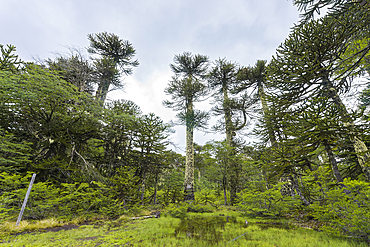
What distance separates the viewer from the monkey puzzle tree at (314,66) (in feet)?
16.7

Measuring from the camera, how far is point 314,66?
514 cm

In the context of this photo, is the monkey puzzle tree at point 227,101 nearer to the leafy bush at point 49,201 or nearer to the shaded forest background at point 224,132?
the shaded forest background at point 224,132

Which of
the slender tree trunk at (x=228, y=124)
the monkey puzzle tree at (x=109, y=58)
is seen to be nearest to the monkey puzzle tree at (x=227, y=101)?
the slender tree trunk at (x=228, y=124)

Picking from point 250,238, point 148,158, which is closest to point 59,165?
point 148,158

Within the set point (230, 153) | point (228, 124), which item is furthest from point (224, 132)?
point (230, 153)

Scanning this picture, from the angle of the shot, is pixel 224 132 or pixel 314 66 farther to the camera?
pixel 224 132

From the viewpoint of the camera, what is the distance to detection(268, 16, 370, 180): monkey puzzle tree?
16.7ft

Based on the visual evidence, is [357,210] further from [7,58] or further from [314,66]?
[7,58]

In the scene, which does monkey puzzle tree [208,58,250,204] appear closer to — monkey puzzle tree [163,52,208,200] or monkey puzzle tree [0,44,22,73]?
monkey puzzle tree [163,52,208,200]

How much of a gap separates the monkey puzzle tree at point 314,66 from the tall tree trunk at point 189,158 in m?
8.09

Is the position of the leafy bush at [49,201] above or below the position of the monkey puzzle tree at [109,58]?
below

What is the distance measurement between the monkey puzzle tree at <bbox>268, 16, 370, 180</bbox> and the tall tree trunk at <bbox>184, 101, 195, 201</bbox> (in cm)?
809

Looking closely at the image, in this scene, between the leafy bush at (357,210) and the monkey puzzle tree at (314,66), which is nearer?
the leafy bush at (357,210)

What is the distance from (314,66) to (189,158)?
33.3 ft
